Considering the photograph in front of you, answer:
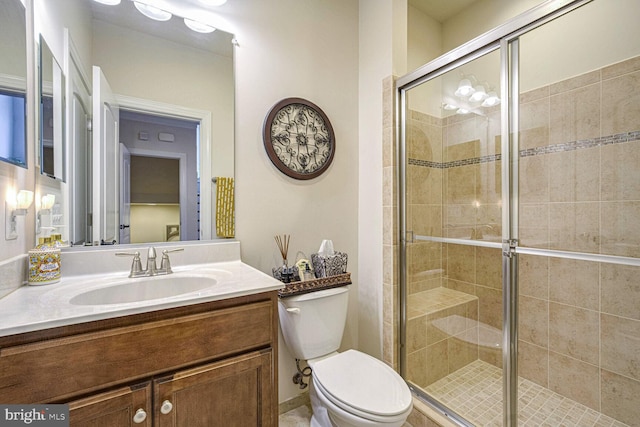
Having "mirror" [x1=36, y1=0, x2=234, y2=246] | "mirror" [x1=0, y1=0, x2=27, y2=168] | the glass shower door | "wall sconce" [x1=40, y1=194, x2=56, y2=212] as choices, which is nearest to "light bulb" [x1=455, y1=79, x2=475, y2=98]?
the glass shower door

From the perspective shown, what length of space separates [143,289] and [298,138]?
114 cm

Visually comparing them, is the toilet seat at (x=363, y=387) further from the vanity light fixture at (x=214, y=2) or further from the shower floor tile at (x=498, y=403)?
the vanity light fixture at (x=214, y=2)

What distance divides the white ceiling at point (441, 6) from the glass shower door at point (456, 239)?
1.12 metres

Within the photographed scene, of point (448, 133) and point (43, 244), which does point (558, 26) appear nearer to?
point (448, 133)

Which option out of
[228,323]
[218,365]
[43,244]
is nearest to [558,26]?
[228,323]

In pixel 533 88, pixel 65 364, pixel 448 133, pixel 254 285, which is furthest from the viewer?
pixel 448 133

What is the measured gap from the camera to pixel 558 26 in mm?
1203

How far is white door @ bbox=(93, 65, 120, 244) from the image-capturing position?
128 cm

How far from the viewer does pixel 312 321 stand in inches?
57.1

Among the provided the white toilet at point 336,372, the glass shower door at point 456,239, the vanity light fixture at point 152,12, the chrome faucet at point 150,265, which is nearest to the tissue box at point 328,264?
the white toilet at point 336,372

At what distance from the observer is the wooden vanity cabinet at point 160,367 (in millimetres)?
743

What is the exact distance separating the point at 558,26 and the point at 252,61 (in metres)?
1.45

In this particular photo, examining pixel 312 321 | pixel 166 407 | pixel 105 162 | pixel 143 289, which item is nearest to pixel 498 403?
pixel 312 321

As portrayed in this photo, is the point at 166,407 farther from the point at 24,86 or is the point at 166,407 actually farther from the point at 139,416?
the point at 24,86
